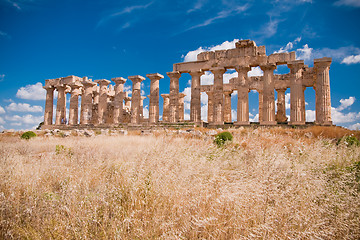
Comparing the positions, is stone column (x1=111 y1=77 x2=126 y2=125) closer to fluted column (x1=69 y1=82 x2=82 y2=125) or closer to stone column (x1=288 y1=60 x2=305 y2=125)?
fluted column (x1=69 y1=82 x2=82 y2=125)

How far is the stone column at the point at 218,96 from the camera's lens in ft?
69.4

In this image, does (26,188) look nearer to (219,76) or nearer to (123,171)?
(123,171)

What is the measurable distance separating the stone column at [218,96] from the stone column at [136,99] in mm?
8642

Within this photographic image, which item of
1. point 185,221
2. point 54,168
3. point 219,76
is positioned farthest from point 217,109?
point 185,221

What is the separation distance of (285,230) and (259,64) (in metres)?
19.2

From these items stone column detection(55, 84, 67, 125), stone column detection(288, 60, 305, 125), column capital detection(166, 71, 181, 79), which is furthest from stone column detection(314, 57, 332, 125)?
stone column detection(55, 84, 67, 125)

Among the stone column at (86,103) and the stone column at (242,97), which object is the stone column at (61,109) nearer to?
the stone column at (86,103)

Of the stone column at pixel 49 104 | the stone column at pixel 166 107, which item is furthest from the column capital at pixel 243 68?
the stone column at pixel 49 104

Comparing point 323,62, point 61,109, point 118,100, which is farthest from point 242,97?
point 61,109

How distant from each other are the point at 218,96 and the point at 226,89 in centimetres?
711

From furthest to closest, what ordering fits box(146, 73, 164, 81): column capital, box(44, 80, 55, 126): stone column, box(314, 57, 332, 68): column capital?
box(44, 80, 55, 126): stone column → box(146, 73, 164, 81): column capital → box(314, 57, 332, 68): column capital

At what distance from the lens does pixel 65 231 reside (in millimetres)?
2721

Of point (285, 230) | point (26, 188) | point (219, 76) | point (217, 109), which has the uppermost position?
point (219, 76)

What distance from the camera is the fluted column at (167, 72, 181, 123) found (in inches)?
908
